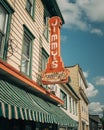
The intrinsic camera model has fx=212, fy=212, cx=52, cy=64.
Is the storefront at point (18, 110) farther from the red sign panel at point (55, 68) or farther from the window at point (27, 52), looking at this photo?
the red sign panel at point (55, 68)

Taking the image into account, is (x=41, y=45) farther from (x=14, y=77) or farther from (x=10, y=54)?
(x=14, y=77)

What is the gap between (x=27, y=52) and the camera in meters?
10.2

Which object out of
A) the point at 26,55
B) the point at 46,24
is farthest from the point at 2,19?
the point at 46,24

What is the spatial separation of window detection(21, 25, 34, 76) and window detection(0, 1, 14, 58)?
1640 millimetres

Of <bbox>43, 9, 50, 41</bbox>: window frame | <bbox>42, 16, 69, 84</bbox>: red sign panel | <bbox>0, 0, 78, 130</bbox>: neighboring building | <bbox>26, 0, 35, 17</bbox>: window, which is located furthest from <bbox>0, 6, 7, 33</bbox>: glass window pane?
<bbox>43, 9, 50, 41</bbox>: window frame

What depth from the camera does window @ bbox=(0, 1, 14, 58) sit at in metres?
7.74

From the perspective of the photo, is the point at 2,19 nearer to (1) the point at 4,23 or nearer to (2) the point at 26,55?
(1) the point at 4,23

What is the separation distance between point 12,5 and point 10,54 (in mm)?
2146

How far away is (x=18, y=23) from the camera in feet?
29.7

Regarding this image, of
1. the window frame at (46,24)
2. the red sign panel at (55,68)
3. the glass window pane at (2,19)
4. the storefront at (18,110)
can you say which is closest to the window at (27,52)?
the red sign panel at (55,68)

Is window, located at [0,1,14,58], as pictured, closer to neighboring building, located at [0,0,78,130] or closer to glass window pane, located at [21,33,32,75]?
neighboring building, located at [0,0,78,130]

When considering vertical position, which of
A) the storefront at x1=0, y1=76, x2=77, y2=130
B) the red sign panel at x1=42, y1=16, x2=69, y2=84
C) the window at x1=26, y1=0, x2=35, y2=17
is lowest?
the storefront at x1=0, y1=76, x2=77, y2=130

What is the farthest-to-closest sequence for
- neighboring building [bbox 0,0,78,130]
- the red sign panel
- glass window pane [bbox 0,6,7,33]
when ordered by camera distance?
the red sign panel, glass window pane [bbox 0,6,7,33], neighboring building [bbox 0,0,78,130]

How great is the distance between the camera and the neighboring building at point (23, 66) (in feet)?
20.0
